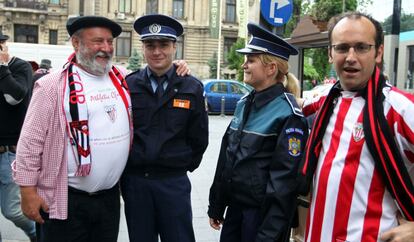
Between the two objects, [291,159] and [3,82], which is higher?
[3,82]

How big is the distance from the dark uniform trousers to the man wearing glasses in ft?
4.44

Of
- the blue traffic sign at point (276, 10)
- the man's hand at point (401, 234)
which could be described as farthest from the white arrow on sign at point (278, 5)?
the man's hand at point (401, 234)

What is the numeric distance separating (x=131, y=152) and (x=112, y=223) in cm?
54

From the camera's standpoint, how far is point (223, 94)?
2094 centimetres

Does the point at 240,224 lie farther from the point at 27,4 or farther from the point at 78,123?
the point at 27,4

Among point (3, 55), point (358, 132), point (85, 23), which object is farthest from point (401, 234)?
point (3, 55)

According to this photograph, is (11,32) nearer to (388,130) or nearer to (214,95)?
(214,95)

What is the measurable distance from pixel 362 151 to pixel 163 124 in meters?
1.68

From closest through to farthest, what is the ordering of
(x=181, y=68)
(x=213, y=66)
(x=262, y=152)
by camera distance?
(x=262, y=152), (x=181, y=68), (x=213, y=66)

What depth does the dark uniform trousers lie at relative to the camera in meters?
3.42

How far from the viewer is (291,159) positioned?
109 inches

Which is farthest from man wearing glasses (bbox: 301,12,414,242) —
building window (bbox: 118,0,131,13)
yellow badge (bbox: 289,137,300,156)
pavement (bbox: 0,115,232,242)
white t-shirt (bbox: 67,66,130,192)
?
building window (bbox: 118,0,131,13)

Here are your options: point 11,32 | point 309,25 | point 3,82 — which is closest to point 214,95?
point 309,25

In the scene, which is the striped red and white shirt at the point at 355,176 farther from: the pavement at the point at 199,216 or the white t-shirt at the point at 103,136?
the pavement at the point at 199,216
